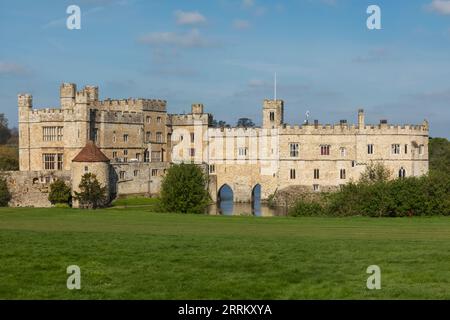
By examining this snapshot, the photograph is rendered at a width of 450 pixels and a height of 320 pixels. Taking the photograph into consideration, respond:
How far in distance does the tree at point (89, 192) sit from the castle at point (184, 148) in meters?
0.98

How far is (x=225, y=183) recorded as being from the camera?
6512 centimetres

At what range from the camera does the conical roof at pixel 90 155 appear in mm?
52688

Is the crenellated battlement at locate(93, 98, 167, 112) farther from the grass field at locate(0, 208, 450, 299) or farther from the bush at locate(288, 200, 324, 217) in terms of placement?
the grass field at locate(0, 208, 450, 299)

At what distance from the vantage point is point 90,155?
53.1 metres

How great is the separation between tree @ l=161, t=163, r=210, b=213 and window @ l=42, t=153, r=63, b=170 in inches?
708

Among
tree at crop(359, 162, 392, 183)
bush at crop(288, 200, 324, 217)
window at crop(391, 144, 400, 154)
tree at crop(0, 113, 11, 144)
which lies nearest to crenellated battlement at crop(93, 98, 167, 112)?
tree at crop(359, 162, 392, 183)

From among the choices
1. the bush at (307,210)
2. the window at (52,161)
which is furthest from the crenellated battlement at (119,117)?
the bush at (307,210)

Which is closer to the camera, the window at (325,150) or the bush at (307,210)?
the bush at (307,210)

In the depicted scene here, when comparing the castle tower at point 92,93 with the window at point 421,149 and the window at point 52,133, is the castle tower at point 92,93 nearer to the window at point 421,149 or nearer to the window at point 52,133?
the window at point 52,133

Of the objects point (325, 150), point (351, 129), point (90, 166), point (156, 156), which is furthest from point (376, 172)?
point (90, 166)

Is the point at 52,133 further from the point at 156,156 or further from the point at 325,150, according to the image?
the point at 325,150

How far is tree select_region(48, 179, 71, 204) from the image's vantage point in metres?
52.8
